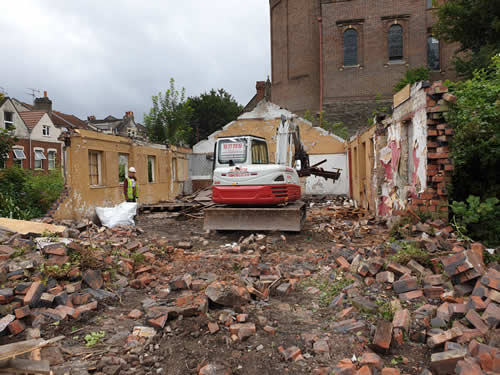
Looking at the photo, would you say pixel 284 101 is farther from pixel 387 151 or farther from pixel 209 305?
pixel 209 305

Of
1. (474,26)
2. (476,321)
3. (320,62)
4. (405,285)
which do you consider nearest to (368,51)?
(320,62)

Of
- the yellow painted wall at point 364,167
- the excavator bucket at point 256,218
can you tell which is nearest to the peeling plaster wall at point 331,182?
the yellow painted wall at point 364,167

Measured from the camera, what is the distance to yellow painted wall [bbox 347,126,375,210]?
11.4 metres

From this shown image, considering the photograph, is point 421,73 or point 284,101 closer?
point 421,73

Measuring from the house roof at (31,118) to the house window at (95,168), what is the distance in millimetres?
20102

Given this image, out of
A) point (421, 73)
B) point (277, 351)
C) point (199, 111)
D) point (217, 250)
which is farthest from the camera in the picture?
point (199, 111)

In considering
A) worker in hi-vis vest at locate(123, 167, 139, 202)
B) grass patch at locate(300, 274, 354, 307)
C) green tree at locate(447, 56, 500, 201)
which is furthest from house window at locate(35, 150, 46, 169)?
green tree at locate(447, 56, 500, 201)

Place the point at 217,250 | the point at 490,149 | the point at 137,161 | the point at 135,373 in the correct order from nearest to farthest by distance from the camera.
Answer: the point at 135,373
the point at 490,149
the point at 217,250
the point at 137,161

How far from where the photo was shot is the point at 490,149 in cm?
610

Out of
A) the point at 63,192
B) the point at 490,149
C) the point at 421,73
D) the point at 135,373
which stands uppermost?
the point at 421,73

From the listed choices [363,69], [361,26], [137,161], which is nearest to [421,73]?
[363,69]

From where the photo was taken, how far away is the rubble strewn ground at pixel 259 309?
3.21m

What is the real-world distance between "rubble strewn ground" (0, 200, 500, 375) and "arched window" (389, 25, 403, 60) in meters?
24.9

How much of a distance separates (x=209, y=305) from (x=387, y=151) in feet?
22.3
